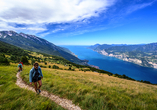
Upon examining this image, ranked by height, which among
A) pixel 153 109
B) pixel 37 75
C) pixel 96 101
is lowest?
pixel 153 109

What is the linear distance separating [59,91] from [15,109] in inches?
123

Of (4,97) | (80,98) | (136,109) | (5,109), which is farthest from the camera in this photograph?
(80,98)

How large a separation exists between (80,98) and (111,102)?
235 centimetres

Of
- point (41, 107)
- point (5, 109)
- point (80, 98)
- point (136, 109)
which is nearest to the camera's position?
point (5, 109)

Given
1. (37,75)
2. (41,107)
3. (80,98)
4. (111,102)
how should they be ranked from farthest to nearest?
(37,75) < (80,98) < (111,102) < (41,107)

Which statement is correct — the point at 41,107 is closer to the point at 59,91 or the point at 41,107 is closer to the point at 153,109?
the point at 59,91

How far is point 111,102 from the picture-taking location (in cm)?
502

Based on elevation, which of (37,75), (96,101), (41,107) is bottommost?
(96,101)

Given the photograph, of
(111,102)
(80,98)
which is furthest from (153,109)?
(80,98)

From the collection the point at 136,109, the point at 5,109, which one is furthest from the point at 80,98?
the point at 5,109

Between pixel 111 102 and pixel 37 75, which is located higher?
pixel 37 75

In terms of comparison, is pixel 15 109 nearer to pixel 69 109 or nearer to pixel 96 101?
pixel 69 109

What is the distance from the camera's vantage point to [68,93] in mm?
5941

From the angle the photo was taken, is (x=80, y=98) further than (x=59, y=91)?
No
